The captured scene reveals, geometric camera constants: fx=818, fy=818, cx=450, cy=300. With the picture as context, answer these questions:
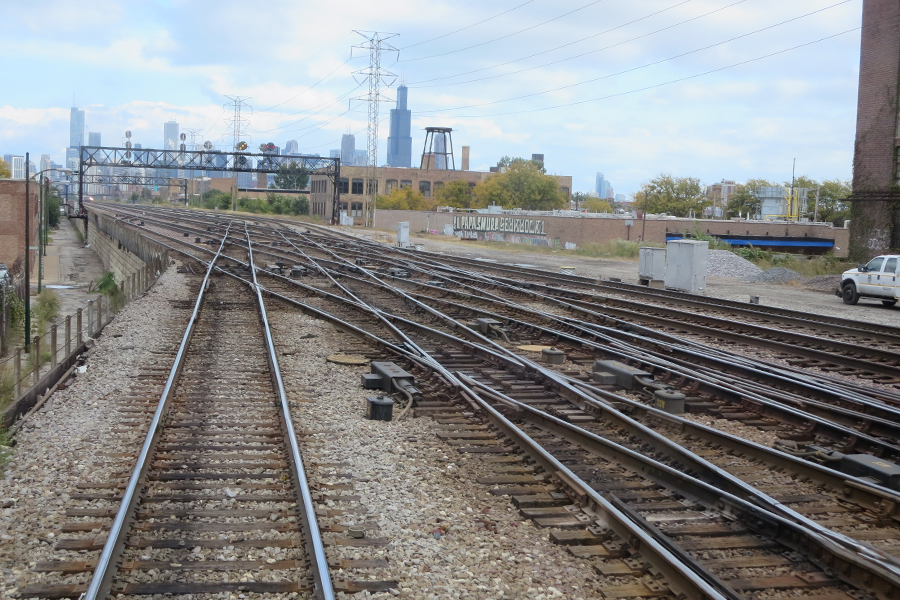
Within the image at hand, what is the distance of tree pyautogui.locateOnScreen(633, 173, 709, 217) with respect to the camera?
101938 millimetres

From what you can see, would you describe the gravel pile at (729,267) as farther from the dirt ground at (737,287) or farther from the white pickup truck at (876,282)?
the white pickup truck at (876,282)

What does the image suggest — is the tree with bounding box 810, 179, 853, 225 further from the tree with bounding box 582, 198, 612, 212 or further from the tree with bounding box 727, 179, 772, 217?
the tree with bounding box 582, 198, 612, 212

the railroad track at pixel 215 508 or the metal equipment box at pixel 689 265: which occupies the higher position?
the metal equipment box at pixel 689 265

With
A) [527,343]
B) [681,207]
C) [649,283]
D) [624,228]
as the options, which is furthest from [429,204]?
[527,343]

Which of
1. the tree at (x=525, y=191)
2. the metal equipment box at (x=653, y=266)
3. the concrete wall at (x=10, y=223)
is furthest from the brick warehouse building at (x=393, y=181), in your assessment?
the metal equipment box at (x=653, y=266)

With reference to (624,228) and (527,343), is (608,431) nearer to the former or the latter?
(527,343)

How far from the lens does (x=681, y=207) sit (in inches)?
4001

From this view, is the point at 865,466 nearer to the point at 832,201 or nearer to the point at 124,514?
the point at 124,514

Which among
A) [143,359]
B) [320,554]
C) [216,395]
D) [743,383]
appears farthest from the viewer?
[143,359]

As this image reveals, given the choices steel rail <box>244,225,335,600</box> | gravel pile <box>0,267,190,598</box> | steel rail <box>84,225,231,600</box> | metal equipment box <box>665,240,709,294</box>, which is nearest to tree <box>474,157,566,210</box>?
metal equipment box <box>665,240,709,294</box>

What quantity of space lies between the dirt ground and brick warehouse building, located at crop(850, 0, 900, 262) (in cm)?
778

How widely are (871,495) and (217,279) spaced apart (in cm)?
2140

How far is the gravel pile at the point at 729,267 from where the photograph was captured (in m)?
35.5

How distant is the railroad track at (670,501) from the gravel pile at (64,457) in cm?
370
